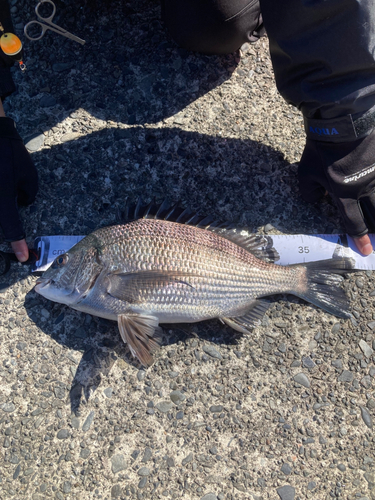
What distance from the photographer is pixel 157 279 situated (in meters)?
2.43

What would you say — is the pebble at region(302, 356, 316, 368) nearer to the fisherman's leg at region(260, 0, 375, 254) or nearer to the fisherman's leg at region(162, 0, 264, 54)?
the fisherman's leg at region(260, 0, 375, 254)

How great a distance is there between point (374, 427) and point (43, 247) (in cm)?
270

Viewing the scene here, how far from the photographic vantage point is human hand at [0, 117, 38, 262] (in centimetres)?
264

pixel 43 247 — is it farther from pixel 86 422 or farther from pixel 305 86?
pixel 305 86

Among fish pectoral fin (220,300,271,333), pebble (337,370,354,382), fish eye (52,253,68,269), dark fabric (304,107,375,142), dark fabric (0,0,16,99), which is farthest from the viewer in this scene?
dark fabric (0,0,16,99)

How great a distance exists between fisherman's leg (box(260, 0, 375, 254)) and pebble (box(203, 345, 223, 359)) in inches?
51.8

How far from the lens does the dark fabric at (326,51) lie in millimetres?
2080

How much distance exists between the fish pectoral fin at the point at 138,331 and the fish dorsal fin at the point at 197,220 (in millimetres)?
673

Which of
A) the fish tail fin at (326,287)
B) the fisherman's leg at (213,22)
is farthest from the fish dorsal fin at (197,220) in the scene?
→ the fisherman's leg at (213,22)

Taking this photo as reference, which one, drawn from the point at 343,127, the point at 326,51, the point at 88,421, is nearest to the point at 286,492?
the point at 88,421

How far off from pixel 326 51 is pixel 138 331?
2031mm

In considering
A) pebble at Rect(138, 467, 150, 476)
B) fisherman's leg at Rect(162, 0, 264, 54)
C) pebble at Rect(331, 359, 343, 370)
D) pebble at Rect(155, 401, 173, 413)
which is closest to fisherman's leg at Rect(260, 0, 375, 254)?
fisherman's leg at Rect(162, 0, 264, 54)

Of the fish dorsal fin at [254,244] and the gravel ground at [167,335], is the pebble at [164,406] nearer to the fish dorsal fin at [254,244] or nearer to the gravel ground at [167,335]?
the gravel ground at [167,335]

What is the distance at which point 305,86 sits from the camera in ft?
7.81
